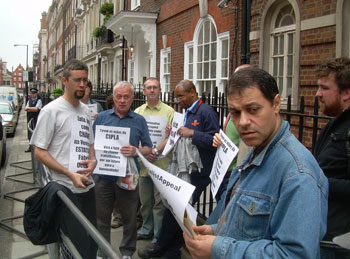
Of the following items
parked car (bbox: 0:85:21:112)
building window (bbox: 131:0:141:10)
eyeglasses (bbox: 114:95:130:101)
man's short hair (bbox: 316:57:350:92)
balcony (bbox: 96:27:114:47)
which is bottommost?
eyeglasses (bbox: 114:95:130:101)

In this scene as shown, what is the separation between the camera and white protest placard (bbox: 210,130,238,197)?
9.95 ft

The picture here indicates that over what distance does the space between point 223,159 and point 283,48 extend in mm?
4909

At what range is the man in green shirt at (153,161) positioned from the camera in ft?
15.4

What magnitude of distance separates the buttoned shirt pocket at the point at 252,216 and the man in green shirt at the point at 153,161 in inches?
119

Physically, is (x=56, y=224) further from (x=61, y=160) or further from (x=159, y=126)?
(x=159, y=126)

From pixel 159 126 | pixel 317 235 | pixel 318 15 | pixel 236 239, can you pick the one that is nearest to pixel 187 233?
pixel 236 239

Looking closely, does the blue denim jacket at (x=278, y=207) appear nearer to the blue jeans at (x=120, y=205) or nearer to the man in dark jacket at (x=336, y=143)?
the man in dark jacket at (x=336, y=143)

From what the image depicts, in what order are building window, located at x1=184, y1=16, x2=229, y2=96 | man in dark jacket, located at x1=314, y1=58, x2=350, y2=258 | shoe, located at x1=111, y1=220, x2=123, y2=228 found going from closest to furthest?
man in dark jacket, located at x1=314, y1=58, x2=350, y2=258, shoe, located at x1=111, y1=220, x2=123, y2=228, building window, located at x1=184, y1=16, x2=229, y2=96

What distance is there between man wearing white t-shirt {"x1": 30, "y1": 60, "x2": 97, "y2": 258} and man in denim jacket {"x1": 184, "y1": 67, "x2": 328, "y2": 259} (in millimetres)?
1839

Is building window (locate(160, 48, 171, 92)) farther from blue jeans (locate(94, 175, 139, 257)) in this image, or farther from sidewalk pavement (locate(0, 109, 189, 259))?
blue jeans (locate(94, 175, 139, 257))

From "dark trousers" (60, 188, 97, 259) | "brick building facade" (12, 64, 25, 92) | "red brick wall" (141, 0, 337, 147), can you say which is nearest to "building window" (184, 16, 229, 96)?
A: "red brick wall" (141, 0, 337, 147)

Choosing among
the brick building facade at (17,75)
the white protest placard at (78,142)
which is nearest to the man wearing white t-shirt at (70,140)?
the white protest placard at (78,142)

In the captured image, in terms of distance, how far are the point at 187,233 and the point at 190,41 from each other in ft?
31.5

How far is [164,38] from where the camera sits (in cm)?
1249
